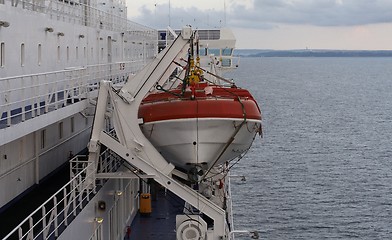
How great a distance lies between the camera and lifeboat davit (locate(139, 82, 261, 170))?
46.1 ft

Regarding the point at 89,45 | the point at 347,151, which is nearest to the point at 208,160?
the point at 89,45

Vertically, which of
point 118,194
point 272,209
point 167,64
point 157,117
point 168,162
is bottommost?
point 272,209

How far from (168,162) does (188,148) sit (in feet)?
2.34

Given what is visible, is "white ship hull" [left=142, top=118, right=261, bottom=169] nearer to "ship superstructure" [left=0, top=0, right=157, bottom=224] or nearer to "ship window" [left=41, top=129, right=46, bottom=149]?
"ship superstructure" [left=0, top=0, right=157, bottom=224]

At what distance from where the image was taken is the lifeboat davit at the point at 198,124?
14062mm

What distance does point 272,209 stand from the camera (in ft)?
106

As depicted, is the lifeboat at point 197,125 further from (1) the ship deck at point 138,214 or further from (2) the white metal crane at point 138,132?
(1) the ship deck at point 138,214

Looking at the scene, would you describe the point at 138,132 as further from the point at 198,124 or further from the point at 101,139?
the point at 198,124

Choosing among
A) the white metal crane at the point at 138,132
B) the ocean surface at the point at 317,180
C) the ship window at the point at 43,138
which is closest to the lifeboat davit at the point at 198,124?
the white metal crane at the point at 138,132

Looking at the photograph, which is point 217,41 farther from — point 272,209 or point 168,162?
point 168,162

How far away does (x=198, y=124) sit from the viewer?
46.0ft

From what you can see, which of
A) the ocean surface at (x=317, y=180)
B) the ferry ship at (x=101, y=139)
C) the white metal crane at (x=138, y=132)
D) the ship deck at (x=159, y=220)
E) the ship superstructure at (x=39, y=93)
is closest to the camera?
the ship superstructure at (x=39, y=93)

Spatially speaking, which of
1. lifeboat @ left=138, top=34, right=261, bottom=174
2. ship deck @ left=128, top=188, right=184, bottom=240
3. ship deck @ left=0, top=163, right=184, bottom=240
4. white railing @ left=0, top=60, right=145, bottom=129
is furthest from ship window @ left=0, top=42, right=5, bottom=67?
ship deck @ left=128, top=188, right=184, bottom=240

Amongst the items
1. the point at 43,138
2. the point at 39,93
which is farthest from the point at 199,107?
the point at 43,138
